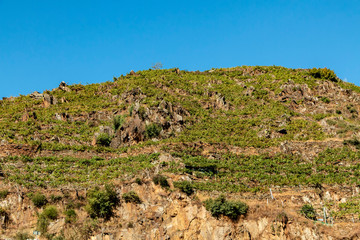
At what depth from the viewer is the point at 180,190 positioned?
3991cm

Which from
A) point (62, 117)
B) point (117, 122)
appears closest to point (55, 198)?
point (117, 122)

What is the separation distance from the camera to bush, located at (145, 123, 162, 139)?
5075cm

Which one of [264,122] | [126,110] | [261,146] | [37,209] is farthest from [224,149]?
[37,209]

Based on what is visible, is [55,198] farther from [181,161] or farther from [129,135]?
[181,161]

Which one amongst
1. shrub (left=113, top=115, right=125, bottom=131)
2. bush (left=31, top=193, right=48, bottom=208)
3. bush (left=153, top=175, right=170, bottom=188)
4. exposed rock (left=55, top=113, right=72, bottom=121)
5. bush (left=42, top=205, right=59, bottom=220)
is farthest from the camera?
exposed rock (left=55, top=113, right=72, bottom=121)

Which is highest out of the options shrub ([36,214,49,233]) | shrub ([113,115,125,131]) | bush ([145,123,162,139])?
shrub ([113,115,125,131])

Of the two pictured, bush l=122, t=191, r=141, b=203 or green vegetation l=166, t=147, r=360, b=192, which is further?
green vegetation l=166, t=147, r=360, b=192

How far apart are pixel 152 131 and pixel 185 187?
42.1 feet

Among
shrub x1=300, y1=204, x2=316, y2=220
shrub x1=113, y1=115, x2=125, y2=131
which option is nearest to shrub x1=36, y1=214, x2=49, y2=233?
shrub x1=113, y1=115, x2=125, y2=131

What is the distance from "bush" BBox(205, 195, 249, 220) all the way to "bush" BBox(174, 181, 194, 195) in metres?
2.68

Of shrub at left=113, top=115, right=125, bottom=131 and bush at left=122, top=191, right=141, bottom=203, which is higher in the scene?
shrub at left=113, top=115, right=125, bottom=131

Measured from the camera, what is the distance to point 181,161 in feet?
147

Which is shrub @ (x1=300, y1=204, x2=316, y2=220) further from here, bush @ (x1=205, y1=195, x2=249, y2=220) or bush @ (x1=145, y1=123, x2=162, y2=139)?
bush @ (x1=145, y1=123, x2=162, y2=139)

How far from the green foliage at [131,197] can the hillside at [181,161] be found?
0.10 m
